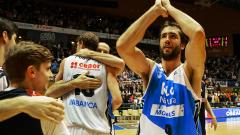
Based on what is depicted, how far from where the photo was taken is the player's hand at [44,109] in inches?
58.4

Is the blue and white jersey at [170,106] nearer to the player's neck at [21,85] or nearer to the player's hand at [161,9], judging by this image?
the player's hand at [161,9]

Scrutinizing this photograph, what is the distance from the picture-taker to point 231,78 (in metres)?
26.5

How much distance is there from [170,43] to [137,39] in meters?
0.27

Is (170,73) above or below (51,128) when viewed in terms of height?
above

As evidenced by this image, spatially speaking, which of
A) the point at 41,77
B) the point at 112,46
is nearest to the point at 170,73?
the point at 41,77

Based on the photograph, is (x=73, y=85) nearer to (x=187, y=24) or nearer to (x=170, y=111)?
(x=170, y=111)

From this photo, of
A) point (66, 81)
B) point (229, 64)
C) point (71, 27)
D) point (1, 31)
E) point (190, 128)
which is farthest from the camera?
point (229, 64)

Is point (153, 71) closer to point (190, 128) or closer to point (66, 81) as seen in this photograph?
point (190, 128)

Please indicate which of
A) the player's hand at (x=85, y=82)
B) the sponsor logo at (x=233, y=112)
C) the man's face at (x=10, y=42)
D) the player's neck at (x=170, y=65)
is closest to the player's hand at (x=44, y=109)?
the man's face at (x=10, y=42)

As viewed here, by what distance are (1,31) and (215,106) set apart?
52.2 ft

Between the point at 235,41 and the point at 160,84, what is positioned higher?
the point at 235,41

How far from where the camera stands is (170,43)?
9.97ft

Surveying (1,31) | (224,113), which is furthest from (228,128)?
(1,31)

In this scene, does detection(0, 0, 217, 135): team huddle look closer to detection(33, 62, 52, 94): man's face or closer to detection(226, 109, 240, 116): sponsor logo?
detection(33, 62, 52, 94): man's face
